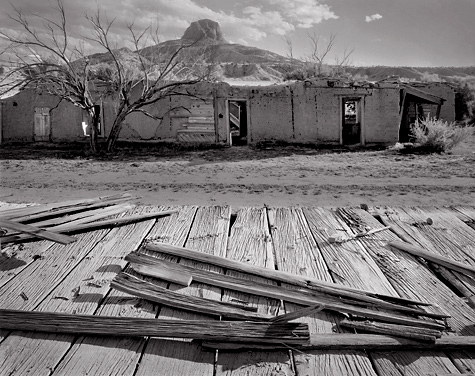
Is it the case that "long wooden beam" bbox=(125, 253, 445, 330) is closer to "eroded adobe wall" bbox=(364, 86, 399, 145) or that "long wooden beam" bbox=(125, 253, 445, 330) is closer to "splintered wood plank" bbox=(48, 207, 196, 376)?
"splintered wood plank" bbox=(48, 207, 196, 376)

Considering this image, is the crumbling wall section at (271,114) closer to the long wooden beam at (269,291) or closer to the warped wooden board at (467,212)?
the warped wooden board at (467,212)

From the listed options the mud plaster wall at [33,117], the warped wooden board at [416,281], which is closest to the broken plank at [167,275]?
the warped wooden board at [416,281]

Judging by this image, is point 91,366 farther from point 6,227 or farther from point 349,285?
point 6,227

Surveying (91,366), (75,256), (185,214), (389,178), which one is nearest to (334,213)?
(185,214)

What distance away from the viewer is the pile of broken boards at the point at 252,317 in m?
1.43

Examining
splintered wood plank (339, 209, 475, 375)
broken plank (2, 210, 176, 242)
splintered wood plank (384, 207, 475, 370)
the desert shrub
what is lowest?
the desert shrub

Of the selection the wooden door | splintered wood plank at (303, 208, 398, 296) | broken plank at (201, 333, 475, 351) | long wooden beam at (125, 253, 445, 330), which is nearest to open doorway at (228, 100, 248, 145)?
the wooden door

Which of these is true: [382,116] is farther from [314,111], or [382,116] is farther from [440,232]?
[440,232]

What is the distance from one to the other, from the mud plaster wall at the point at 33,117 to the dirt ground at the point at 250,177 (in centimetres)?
253

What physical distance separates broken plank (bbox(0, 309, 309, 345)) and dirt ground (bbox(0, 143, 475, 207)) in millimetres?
6892

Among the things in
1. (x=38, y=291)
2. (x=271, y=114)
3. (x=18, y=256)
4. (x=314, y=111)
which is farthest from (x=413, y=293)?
(x=314, y=111)

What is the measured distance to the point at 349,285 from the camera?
1.89 meters

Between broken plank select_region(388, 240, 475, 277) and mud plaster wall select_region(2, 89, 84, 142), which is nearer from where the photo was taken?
broken plank select_region(388, 240, 475, 277)

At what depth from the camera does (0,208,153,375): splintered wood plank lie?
1.40 metres
